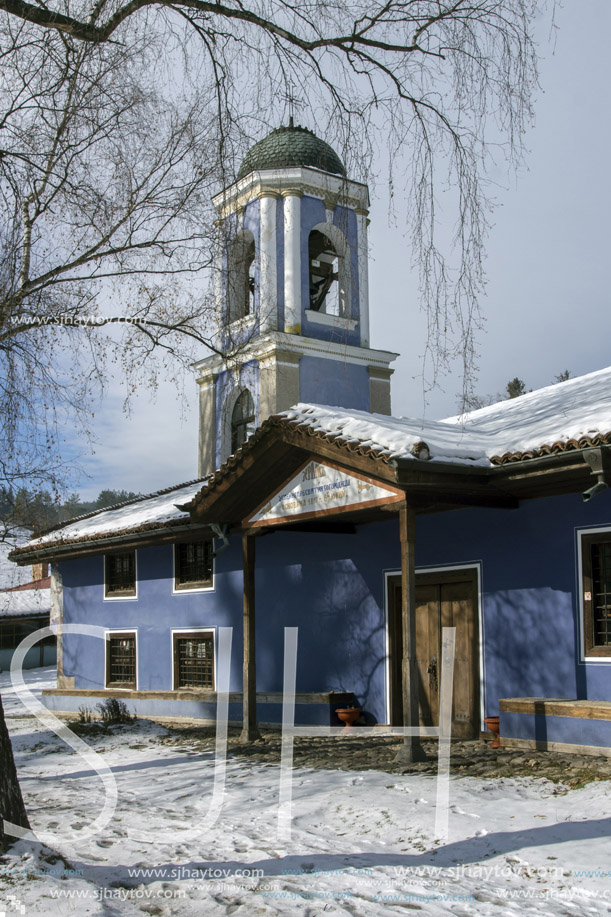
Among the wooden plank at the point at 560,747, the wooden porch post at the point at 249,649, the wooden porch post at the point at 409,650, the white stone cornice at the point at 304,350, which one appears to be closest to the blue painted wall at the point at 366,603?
→ the wooden plank at the point at 560,747

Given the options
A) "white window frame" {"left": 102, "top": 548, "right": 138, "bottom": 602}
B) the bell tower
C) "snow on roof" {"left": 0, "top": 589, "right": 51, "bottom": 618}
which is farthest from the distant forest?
"snow on roof" {"left": 0, "top": 589, "right": 51, "bottom": 618}

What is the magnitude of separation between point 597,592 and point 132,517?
9.63m

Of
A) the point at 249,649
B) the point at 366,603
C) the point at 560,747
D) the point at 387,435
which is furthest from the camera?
the point at 366,603

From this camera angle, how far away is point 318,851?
20.1 feet

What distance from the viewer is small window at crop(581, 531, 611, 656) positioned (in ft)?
30.9

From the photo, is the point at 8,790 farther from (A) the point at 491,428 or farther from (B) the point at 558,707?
(A) the point at 491,428

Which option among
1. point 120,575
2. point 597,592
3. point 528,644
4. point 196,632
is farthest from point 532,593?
point 120,575

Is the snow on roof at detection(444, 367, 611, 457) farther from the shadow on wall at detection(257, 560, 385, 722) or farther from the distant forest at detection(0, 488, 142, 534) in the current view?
the distant forest at detection(0, 488, 142, 534)

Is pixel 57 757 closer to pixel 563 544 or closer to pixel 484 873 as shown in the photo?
pixel 563 544

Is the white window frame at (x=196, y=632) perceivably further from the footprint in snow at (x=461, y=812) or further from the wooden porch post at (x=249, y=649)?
the footprint in snow at (x=461, y=812)

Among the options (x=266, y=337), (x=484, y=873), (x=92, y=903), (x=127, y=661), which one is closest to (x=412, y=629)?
(x=484, y=873)

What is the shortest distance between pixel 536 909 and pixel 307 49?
543cm

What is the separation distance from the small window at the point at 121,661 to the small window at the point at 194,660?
1.43 metres

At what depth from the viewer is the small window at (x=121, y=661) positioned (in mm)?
16953
